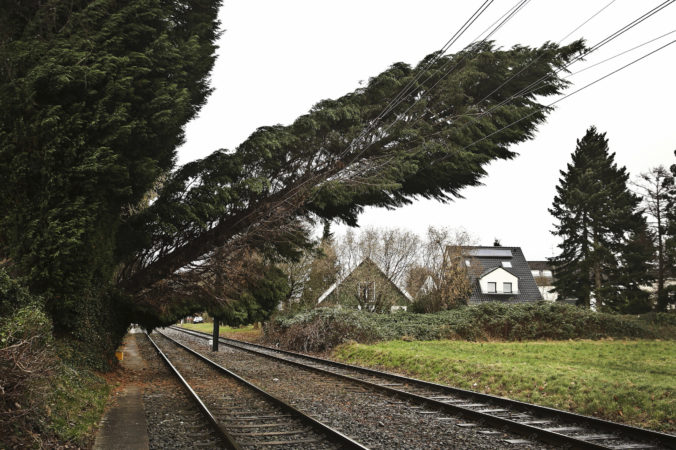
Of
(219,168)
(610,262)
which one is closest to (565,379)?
(219,168)

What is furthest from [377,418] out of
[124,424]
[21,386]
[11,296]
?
[11,296]

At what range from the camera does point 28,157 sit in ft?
33.7

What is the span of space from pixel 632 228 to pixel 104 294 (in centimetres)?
4169

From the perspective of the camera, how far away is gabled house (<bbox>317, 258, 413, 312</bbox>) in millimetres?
33219

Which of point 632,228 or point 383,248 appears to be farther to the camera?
point 632,228

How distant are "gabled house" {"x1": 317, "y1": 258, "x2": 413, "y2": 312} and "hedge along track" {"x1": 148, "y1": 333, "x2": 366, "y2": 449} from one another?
20.9 m

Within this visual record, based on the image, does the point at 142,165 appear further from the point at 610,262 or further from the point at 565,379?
the point at 610,262

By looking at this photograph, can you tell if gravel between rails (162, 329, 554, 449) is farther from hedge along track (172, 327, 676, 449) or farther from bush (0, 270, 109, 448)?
bush (0, 270, 109, 448)

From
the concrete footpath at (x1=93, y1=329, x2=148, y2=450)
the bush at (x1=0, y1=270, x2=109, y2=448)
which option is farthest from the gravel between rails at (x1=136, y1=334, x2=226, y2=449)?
the bush at (x1=0, y1=270, x2=109, y2=448)

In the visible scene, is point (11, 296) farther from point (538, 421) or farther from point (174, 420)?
point (538, 421)

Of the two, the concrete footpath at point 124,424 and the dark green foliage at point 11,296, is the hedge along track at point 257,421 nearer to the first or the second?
the concrete footpath at point 124,424

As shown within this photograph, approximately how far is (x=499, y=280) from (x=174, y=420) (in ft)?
135

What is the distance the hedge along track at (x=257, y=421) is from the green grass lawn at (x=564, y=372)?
17.3 feet

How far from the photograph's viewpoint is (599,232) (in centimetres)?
4231
